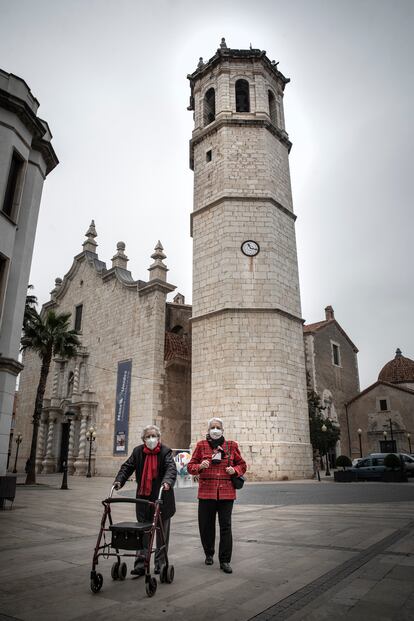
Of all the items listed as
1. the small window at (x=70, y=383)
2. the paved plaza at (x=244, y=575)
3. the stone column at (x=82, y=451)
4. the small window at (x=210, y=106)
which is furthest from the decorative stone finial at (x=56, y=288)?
the paved plaza at (x=244, y=575)

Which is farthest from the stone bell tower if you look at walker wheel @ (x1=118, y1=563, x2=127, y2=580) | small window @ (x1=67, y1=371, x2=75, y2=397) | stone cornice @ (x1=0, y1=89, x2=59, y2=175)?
walker wheel @ (x1=118, y1=563, x2=127, y2=580)

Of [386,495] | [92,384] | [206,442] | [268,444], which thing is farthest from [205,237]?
[206,442]

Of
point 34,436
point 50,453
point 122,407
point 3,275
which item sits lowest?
point 50,453

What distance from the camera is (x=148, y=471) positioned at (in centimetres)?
471

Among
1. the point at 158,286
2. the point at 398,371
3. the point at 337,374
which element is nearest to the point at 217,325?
the point at 158,286

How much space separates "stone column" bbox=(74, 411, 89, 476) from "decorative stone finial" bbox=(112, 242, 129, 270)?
374 inches

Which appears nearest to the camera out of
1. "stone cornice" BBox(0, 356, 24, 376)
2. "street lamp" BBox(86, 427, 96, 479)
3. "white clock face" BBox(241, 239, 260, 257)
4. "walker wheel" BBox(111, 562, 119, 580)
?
"walker wheel" BBox(111, 562, 119, 580)

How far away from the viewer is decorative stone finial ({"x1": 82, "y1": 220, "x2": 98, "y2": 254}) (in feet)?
107

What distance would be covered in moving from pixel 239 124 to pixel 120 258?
11.1 m

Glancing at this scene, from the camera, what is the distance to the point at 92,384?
27750 mm

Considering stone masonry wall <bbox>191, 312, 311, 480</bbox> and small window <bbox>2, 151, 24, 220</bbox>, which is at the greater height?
small window <bbox>2, 151, 24, 220</bbox>

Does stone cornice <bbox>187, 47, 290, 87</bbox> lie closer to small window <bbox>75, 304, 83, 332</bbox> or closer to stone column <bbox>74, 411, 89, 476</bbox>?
small window <bbox>75, 304, 83, 332</bbox>

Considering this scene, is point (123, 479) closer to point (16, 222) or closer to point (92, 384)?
point (16, 222)

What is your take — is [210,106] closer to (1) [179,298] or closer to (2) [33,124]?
(1) [179,298]
